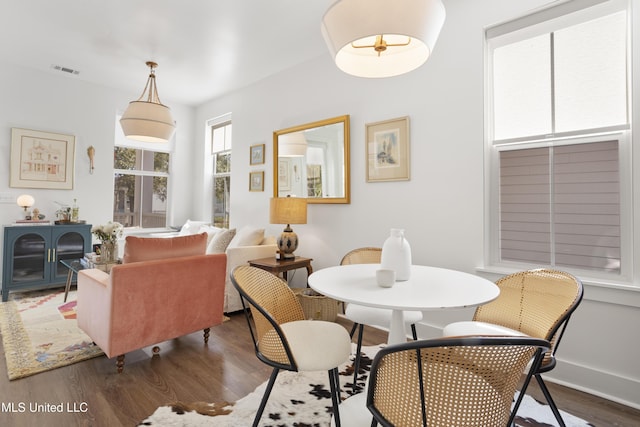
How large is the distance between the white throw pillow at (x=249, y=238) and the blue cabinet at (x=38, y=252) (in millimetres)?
2241

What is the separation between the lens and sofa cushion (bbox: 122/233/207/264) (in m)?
2.25

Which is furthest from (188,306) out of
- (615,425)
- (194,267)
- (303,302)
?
(615,425)

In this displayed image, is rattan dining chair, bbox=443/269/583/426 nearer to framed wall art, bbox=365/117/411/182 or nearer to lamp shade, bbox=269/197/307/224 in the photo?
framed wall art, bbox=365/117/411/182

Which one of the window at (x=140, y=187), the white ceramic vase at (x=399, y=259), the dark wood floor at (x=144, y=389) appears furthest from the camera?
the window at (x=140, y=187)

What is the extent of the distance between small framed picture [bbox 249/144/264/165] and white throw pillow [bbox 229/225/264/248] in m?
1.09

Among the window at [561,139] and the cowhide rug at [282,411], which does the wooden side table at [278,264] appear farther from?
the window at [561,139]

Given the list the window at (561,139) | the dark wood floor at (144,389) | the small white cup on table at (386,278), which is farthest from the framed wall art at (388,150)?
the dark wood floor at (144,389)

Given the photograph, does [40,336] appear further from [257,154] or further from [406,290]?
[406,290]

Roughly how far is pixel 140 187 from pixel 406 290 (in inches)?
208

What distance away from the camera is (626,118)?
199 cm

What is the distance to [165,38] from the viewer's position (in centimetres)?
337

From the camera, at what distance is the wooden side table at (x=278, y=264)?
3197 millimetres

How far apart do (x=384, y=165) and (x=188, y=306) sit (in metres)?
2.10

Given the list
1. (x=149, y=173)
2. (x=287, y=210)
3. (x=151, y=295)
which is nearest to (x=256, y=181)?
(x=287, y=210)
